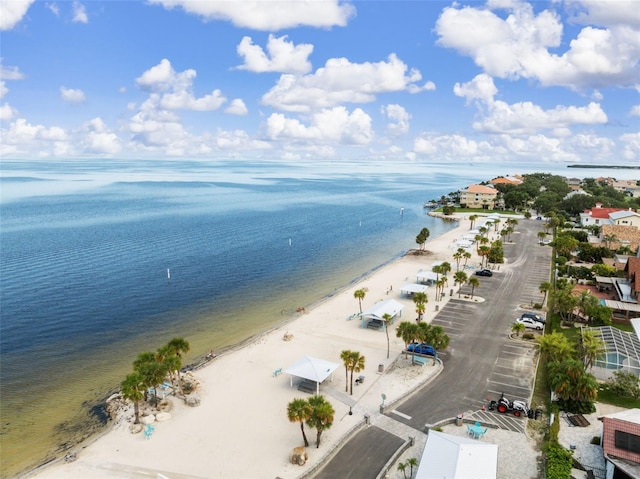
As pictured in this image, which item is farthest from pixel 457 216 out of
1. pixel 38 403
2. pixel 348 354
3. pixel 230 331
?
pixel 38 403

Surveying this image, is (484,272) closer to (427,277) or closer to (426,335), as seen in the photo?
(427,277)

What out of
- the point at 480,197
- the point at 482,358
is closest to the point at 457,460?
the point at 482,358

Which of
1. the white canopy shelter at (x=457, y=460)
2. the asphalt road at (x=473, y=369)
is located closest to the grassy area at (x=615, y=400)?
the asphalt road at (x=473, y=369)

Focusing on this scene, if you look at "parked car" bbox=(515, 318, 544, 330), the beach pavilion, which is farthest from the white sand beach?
"parked car" bbox=(515, 318, 544, 330)

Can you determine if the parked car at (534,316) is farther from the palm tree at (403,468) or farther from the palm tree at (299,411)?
the palm tree at (299,411)

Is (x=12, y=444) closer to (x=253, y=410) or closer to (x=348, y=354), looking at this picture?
(x=253, y=410)
